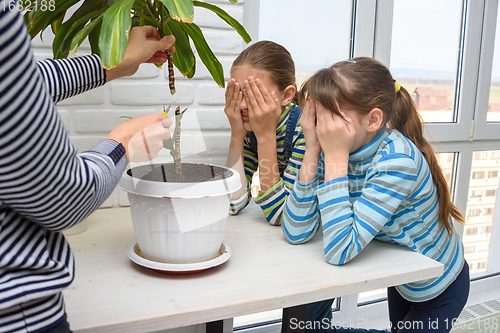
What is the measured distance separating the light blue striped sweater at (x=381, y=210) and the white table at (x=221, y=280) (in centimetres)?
4

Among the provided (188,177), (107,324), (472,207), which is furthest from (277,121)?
(472,207)

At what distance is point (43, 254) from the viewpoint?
423mm

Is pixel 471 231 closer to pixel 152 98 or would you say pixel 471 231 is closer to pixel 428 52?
pixel 428 52

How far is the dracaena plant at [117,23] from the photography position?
24.0 inches

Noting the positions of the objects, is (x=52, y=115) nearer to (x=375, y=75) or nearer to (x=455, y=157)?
(x=375, y=75)

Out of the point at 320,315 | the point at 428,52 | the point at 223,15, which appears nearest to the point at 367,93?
the point at 223,15

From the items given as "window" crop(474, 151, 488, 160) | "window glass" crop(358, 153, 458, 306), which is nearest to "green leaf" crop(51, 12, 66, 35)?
"window glass" crop(358, 153, 458, 306)

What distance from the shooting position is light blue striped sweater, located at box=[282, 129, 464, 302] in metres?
0.83

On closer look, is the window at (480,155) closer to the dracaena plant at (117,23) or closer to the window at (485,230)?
the window at (485,230)

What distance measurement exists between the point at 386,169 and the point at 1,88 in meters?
0.75

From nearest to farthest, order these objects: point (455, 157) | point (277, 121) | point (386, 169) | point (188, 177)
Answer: point (188, 177) → point (386, 169) → point (277, 121) → point (455, 157)

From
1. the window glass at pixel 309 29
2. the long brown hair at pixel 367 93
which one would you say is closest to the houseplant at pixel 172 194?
the long brown hair at pixel 367 93

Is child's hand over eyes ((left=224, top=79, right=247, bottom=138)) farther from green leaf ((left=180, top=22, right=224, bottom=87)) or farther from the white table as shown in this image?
the white table

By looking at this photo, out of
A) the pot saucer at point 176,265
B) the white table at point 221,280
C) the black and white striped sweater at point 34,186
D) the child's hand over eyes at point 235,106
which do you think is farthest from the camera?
the child's hand over eyes at point 235,106
